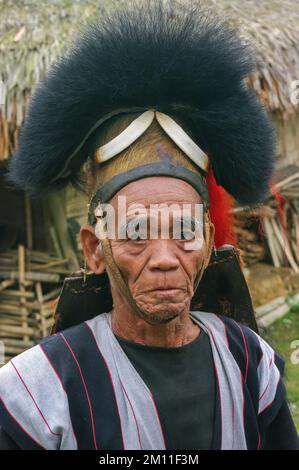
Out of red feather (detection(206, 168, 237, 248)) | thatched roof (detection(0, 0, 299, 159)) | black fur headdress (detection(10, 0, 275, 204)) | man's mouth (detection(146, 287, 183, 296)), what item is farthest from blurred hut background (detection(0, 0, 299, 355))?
man's mouth (detection(146, 287, 183, 296))

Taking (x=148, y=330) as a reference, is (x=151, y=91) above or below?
above

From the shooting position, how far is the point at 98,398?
6.37 ft

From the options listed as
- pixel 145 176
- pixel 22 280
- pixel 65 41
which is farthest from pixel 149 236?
pixel 22 280

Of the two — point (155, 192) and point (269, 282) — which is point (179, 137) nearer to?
point (155, 192)

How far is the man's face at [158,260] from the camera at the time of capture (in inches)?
74.5

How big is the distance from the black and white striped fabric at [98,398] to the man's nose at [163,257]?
0.32 meters

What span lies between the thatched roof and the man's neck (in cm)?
354

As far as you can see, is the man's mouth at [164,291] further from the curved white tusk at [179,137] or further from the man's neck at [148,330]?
the curved white tusk at [179,137]

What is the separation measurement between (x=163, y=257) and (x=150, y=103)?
51 centimetres

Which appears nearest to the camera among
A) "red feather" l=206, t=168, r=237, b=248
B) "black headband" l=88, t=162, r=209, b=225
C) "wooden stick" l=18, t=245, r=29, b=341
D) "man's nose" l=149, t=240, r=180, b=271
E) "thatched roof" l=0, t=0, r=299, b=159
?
"man's nose" l=149, t=240, r=180, b=271

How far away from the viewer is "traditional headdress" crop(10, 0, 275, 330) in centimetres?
204

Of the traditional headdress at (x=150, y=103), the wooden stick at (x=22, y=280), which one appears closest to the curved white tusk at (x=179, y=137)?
the traditional headdress at (x=150, y=103)

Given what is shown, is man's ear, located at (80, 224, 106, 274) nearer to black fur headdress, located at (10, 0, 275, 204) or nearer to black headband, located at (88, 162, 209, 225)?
black headband, located at (88, 162, 209, 225)

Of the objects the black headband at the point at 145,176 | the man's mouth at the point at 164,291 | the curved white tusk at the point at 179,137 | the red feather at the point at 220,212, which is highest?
the curved white tusk at the point at 179,137
